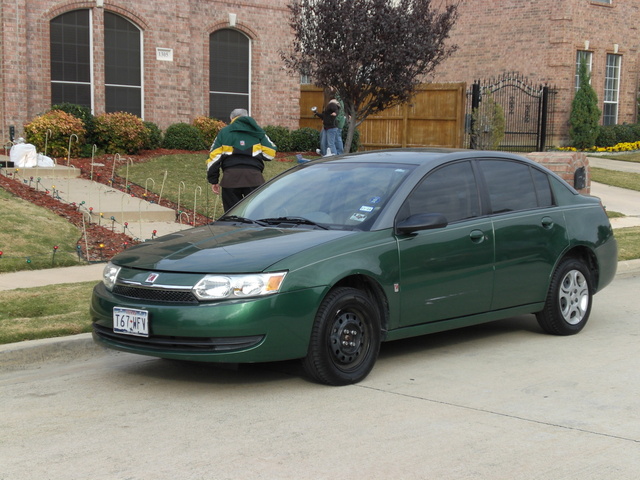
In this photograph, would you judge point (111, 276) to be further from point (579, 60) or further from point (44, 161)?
point (579, 60)

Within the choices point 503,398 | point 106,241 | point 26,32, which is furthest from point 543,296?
point 26,32

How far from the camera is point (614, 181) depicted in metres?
22.5

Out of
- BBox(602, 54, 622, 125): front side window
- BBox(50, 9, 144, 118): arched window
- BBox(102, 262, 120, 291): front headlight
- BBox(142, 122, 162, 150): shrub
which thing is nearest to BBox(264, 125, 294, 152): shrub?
BBox(142, 122, 162, 150): shrub

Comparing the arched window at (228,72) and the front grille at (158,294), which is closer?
the front grille at (158,294)

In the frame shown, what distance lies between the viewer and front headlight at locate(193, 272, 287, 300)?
576cm

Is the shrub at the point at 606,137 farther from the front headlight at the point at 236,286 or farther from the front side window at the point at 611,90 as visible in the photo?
the front headlight at the point at 236,286

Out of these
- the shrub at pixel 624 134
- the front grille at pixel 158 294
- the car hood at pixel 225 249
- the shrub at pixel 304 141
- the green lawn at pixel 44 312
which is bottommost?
the green lawn at pixel 44 312

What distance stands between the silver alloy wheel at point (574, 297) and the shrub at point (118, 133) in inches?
535

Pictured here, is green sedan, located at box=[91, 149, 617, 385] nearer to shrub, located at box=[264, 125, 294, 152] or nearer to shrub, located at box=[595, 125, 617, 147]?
shrub, located at box=[264, 125, 294, 152]

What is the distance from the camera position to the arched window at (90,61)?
67.9 feet

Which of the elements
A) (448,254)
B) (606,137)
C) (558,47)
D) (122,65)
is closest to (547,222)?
(448,254)

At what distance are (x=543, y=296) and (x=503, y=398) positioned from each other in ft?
6.40

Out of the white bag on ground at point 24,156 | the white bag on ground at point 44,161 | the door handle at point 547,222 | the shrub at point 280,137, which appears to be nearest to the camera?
the door handle at point 547,222

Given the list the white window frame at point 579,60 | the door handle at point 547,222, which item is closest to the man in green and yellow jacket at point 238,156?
the door handle at point 547,222
